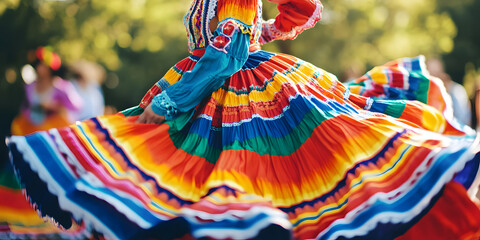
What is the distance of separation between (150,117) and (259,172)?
603 millimetres

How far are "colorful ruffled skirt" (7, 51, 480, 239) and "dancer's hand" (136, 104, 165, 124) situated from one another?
0.12 ft

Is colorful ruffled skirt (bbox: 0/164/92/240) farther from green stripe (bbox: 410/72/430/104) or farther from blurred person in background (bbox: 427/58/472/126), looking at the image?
blurred person in background (bbox: 427/58/472/126)

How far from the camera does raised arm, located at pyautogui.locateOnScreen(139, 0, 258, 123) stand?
81.0 inches

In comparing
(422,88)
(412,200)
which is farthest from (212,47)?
(422,88)

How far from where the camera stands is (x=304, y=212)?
5.83 ft

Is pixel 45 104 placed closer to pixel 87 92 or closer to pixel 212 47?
pixel 87 92

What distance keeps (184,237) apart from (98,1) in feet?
41.5

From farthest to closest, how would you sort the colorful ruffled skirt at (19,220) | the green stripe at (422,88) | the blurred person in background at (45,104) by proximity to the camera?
the blurred person in background at (45,104)
the green stripe at (422,88)
the colorful ruffled skirt at (19,220)

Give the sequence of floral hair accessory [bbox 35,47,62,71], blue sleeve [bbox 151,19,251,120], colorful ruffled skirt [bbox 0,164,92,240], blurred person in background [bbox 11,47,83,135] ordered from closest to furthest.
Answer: colorful ruffled skirt [bbox 0,164,92,240]
blue sleeve [bbox 151,19,251,120]
blurred person in background [bbox 11,47,83,135]
floral hair accessory [bbox 35,47,62,71]

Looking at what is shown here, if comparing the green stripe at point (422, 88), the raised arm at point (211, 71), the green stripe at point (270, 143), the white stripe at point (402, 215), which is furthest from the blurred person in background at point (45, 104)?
the white stripe at point (402, 215)

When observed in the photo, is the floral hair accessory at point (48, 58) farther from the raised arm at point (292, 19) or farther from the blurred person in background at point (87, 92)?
the raised arm at point (292, 19)

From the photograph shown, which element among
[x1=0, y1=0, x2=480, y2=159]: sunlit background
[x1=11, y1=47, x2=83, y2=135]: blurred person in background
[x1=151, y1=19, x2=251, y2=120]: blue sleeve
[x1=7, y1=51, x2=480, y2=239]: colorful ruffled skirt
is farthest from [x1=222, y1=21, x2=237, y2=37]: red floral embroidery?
[x1=0, y1=0, x2=480, y2=159]: sunlit background

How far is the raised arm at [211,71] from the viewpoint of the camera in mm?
2057

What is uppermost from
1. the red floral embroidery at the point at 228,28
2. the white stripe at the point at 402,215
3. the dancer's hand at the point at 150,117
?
the red floral embroidery at the point at 228,28
